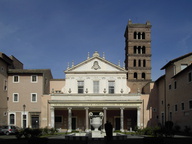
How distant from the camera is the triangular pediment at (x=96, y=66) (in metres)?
49.9

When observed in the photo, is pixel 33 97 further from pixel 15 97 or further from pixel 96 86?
pixel 96 86

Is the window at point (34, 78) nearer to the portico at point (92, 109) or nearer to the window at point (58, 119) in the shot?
the portico at point (92, 109)

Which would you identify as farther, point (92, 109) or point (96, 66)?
point (96, 66)

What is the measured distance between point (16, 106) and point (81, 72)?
36.7 feet

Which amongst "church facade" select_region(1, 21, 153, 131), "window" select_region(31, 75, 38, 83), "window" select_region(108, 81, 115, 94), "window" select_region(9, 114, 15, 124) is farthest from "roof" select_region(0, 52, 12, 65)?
"window" select_region(108, 81, 115, 94)

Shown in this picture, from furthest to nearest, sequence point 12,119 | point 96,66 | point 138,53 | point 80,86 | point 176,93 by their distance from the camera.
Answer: point 138,53 < point 80,86 < point 96,66 < point 12,119 < point 176,93

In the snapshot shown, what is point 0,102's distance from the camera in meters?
44.9

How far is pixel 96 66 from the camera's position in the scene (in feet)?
164

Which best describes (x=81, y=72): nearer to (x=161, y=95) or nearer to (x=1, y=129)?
(x=161, y=95)

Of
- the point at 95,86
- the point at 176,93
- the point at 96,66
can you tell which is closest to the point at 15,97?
the point at 95,86

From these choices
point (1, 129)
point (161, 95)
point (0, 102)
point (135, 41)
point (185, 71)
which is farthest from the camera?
point (135, 41)

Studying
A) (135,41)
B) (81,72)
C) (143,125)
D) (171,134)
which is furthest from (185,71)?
(135,41)

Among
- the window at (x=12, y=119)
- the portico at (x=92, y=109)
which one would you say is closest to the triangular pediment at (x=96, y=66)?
the portico at (x=92, y=109)

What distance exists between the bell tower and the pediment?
13850mm
